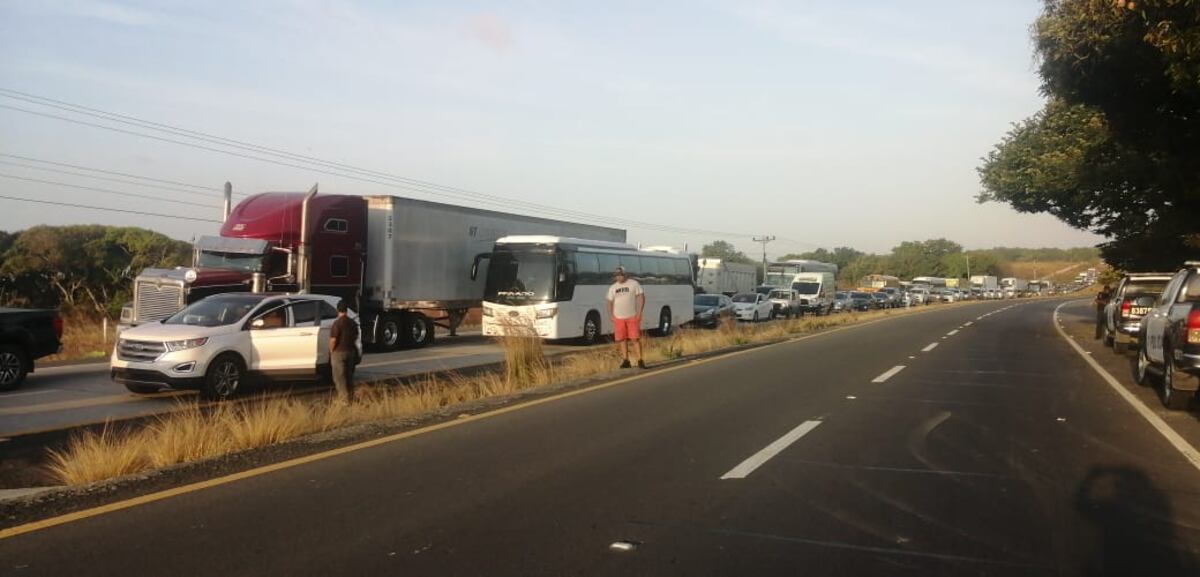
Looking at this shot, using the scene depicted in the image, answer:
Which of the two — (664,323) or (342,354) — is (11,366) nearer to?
(342,354)

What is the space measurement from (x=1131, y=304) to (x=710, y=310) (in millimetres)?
19680

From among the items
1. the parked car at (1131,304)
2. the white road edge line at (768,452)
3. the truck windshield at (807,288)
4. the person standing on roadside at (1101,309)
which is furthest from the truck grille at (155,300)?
the truck windshield at (807,288)

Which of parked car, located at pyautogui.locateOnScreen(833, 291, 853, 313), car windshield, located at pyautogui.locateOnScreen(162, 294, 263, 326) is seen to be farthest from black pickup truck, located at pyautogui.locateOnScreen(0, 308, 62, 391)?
parked car, located at pyautogui.locateOnScreen(833, 291, 853, 313)

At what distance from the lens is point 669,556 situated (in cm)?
573

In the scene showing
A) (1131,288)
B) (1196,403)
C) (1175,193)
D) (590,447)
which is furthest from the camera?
(1131,288)

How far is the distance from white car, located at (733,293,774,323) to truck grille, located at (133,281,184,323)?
28181 millimetres

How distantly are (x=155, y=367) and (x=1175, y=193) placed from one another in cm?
2087

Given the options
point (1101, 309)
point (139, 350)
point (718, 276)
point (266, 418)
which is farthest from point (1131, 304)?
point (718, 276)

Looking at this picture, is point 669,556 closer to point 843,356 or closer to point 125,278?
point 843,356

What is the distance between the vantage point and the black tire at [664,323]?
102 feet

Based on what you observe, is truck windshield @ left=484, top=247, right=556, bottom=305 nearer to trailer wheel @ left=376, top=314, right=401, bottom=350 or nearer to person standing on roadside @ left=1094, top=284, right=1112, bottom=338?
trailer wheel @ left=376, top=314, right=401, bottom=350

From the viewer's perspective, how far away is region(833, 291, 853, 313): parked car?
201ft

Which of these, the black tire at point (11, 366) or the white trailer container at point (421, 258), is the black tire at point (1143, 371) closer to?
the white trailer container at point (421, 258)

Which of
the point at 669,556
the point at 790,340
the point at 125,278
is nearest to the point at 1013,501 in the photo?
the point at 669,556
